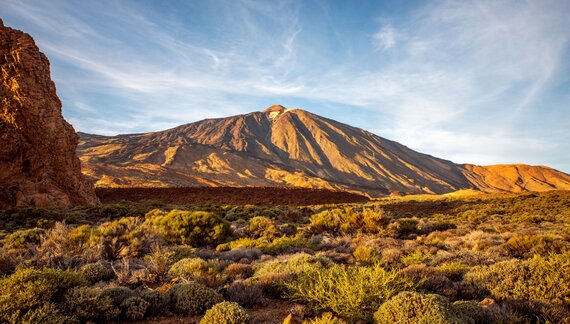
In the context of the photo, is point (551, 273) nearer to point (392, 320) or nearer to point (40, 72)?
point (392, 320)

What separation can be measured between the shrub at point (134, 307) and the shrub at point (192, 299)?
434 mm

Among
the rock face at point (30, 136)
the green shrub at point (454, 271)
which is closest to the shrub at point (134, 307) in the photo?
the green shrub at point (454, 271)

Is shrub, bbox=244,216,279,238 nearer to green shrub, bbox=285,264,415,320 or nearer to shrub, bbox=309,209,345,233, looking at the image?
shrub, bbox=309,209,345,233

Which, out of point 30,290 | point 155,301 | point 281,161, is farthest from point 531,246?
point 281,161

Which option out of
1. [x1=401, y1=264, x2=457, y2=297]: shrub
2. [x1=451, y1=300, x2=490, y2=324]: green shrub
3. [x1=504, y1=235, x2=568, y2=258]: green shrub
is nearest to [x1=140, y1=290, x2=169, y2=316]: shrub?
[x1=401, y1=264, x2=457, y2=297]: shrub

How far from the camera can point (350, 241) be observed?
991 cm

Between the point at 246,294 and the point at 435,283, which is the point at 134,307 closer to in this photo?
the point at 246,294

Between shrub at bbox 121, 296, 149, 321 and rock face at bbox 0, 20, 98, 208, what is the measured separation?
55.8 ft

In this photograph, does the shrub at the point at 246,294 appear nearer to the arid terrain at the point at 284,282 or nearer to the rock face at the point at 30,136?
the arid terrain at the point at 284,282

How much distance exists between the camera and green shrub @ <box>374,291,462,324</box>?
134 inches

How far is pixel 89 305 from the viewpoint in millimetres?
4074

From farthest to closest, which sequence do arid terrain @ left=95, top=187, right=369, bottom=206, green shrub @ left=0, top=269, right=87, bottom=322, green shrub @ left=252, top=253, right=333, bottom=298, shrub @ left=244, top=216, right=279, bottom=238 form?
arid terrain @ left=95, top=187, right=369, bottom=206
shrub @ left=244, top=216, right=279, bottom=238
green shrub @ left=252, top=253, right=333, bottom=298
green shrub @ left=0, top=269, right=87, bottom=322

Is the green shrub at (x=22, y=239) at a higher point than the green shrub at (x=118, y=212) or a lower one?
Answer: higher

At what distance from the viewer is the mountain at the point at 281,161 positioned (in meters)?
72.4
